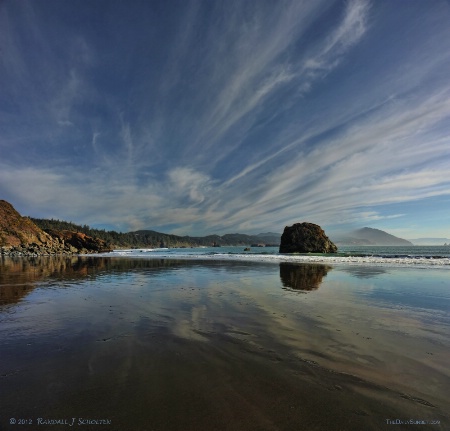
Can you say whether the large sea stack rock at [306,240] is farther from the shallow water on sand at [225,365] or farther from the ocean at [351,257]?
the shallow water on sand at [225,365]

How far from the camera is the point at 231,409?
3.27 m

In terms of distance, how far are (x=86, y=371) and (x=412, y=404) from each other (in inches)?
202

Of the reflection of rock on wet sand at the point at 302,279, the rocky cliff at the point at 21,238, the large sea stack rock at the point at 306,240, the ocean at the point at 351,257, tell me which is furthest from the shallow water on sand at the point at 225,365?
the large sea stack rock at the point at 306,240

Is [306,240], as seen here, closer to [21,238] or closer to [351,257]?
[351,257]

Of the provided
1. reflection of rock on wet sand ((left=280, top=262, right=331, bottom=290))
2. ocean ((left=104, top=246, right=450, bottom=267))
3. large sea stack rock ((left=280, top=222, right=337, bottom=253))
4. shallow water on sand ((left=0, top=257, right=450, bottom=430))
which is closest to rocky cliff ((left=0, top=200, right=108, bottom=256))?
ocean ((left=104, top=246, right=450, bottom=267))

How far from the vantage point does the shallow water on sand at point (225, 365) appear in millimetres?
3193

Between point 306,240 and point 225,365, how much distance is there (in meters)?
79.3

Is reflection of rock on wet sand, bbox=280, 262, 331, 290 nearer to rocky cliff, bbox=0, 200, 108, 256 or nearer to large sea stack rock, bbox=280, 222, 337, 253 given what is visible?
large sea stack rock, bbox=280, 222, 337, 253

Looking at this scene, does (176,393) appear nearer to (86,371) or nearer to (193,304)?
(86,371)

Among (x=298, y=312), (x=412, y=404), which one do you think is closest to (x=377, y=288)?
(x=298, y=312)

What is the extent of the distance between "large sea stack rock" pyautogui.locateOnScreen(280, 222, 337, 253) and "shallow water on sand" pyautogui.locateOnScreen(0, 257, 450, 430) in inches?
2826

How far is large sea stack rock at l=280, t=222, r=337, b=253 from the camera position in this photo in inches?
3068

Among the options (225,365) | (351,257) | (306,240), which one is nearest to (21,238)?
(306,240)

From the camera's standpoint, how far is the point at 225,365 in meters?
4.61
